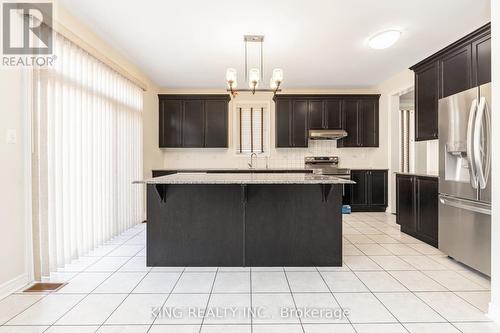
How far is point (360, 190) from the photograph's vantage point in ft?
19.0

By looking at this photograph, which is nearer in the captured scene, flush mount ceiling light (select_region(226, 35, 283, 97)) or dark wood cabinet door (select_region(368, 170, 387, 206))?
flush mount ceiling light (select_region(226, 35, 283, 97))

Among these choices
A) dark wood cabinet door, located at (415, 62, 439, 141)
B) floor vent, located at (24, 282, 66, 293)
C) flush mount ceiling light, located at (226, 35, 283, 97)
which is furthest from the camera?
dark wood cabinet door, located at (415, 62, 439, 141)

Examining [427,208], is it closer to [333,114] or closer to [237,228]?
[237,228]

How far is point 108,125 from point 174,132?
7.58ft

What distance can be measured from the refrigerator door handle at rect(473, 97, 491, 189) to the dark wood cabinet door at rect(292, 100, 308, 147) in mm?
3619

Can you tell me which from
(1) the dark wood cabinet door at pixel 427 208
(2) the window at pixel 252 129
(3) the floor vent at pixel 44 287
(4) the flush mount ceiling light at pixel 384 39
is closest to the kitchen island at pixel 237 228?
(3) the floor vent at pixel 44 287

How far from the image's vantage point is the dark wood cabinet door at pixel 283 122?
239 inches

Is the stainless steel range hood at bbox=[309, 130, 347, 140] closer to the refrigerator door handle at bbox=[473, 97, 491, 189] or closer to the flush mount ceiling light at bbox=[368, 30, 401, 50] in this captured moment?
the flush mount ceiling light at bbox=[368, 30, 401, 50]

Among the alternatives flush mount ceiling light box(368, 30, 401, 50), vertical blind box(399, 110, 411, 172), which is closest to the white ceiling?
flush mount ceiling light box(368, 30, 401, 50)

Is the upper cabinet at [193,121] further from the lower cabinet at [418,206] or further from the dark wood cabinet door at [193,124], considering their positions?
the lower cabinet at [418,206]

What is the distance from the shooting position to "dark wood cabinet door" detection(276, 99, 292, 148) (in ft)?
19.9

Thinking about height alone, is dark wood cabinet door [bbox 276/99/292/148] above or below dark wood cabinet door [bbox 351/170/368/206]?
above

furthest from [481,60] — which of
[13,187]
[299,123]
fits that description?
[13,187]
